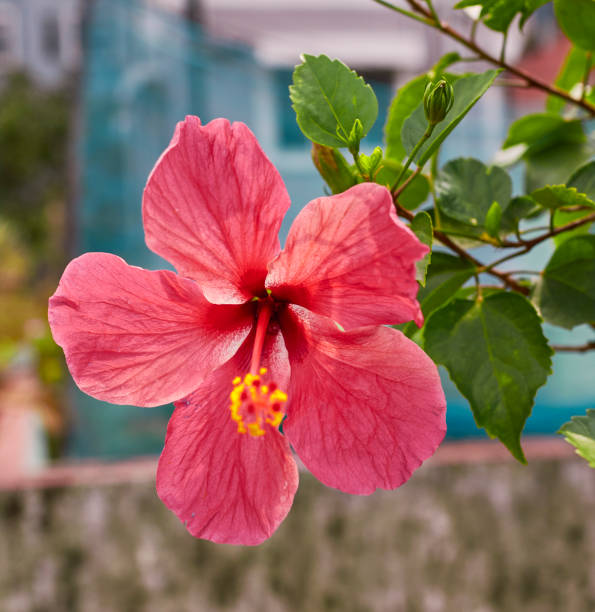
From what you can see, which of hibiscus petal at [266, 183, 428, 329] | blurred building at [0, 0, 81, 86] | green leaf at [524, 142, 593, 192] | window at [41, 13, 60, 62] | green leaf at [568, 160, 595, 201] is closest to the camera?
hibiscus petal at [266, 183, 428, 329]

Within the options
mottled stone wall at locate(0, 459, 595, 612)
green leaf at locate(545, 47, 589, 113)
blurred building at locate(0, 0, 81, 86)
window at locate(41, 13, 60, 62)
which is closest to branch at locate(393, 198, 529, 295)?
green leaf at locate(545, 47, 589, 113)

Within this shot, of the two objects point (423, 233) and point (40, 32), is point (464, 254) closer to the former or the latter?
point (423, 233)

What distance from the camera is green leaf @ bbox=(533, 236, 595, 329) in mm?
402

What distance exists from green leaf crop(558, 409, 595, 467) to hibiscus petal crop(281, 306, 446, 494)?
0.08 metres

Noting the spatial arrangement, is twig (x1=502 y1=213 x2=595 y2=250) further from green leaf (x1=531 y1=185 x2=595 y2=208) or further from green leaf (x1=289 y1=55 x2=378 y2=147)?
green leaf (x1=289 y1=55 x2=378 y2=147)

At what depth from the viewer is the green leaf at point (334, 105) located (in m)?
0.33

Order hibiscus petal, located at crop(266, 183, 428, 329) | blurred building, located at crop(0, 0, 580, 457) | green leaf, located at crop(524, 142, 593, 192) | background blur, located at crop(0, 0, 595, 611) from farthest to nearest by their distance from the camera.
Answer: blurred building, located at crop(0, 0, 580, 457) → background blur, located at crop(0, 0, 595, 611) → green leaf, located at crop(524, 142, 593, 192) → hibiscus petal, located at crop(266, 183, 428, 329)

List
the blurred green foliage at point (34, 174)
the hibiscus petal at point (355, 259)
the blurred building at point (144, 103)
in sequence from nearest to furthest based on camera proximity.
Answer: the hibiscus petal at point (355, 259)
the blurred building at point (144, 103)
the blurred green foliage at point (34, 174)

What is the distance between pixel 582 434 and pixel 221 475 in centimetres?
19

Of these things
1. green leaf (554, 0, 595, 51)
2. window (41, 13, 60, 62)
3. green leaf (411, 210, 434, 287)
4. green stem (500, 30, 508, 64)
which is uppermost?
green leaf (554, 0, 595, 51)

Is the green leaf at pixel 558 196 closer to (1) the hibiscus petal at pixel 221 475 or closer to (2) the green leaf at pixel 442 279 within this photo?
(2) the green leaf at pixel 442 279

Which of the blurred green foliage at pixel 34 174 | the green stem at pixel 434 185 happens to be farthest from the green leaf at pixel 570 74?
the blurred green foliage at pixel 34 174

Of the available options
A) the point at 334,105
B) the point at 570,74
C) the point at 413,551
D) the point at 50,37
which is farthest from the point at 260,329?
the point at 50,37

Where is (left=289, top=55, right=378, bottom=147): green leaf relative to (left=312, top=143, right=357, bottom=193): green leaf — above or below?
above
